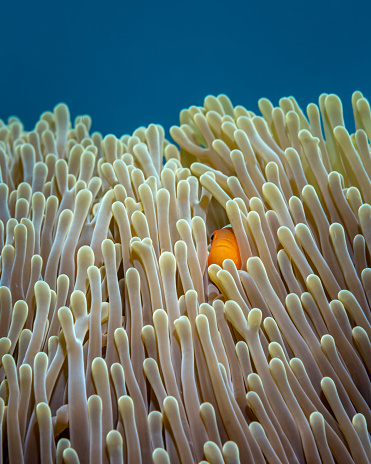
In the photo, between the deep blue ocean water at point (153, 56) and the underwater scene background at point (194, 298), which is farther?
the deep blue ocean water at point (153, 56)

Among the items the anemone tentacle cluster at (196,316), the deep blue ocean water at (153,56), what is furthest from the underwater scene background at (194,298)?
the deep blue ocean water at (153,56)

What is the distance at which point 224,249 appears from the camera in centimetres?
109

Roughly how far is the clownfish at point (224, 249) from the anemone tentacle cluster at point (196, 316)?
32mm

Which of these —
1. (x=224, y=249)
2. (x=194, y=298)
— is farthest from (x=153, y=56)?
(x=194, y=298)

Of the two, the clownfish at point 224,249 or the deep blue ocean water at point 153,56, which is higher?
the deep blue ocean water at point 153,56

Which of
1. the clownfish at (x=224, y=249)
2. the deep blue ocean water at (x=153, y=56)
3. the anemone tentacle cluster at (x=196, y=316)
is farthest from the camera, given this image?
the deep blue ocean water at (x=153, y=56)

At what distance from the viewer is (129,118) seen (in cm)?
543

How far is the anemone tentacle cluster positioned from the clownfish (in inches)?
1.3

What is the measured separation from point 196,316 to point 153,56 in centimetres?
450

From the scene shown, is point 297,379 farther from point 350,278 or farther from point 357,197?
point 357,197

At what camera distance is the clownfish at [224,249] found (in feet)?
3.59

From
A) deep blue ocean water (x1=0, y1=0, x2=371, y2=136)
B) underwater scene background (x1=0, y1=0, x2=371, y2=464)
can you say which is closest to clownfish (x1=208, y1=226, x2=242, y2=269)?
underwater scene background (x1=0, y1=0, x2=371, y2=464)

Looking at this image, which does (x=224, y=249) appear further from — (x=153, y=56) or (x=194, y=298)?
(x=153, y=56)

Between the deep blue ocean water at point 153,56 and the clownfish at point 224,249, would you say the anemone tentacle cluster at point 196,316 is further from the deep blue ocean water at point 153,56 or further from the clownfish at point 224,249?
the deep blue ocean water at point 153,56
